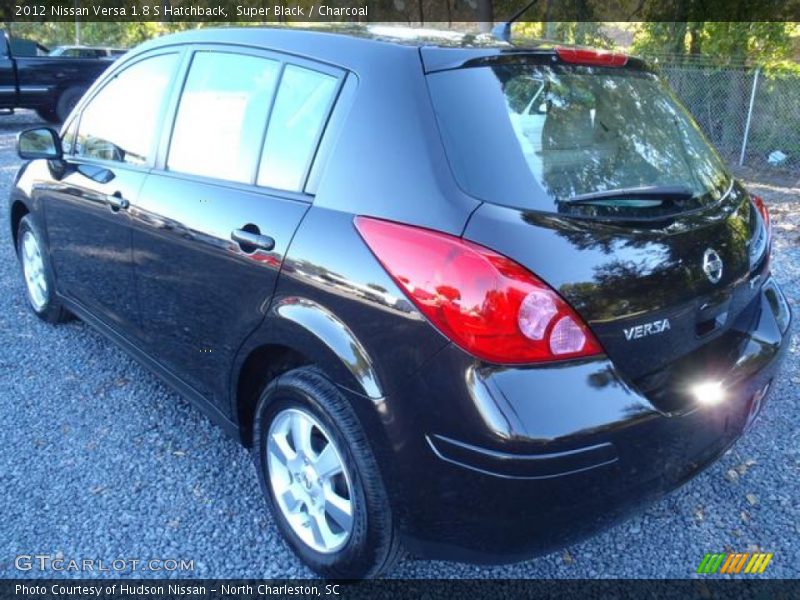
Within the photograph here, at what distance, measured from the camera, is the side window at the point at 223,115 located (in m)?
2.53

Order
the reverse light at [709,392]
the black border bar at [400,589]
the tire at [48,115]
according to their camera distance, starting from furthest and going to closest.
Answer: the tire at [48,115], the black border bar at [400,589], the reverse light at [709,392]

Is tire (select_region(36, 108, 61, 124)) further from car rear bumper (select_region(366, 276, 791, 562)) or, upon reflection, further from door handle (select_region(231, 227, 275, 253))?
car rear bumper (select_region(366, 276, 791, 562))

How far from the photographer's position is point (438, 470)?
1864mm

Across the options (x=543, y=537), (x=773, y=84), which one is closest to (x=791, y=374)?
(x=543, y=537)

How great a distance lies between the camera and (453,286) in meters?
1.81

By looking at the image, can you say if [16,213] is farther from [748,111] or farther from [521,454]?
[748,111]

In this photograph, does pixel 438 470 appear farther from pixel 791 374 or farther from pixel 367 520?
pixel 791 374

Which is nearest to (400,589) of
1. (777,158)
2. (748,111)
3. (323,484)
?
(323,484)

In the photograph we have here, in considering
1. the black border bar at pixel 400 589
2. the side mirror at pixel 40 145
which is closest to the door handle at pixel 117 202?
the side mirror at pixel 40 145

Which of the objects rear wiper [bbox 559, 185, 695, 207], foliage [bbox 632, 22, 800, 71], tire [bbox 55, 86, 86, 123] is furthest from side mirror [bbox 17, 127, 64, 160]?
tire [bbox 55, 86, 86, 123]

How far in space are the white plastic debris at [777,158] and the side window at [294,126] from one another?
33.5ft

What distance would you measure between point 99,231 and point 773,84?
410 inches

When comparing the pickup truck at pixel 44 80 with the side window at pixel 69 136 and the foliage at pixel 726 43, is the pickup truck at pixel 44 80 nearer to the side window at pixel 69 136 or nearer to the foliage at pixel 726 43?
the foliage at pixel 726 43

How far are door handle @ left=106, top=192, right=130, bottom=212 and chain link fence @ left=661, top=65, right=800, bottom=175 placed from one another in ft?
33.3
